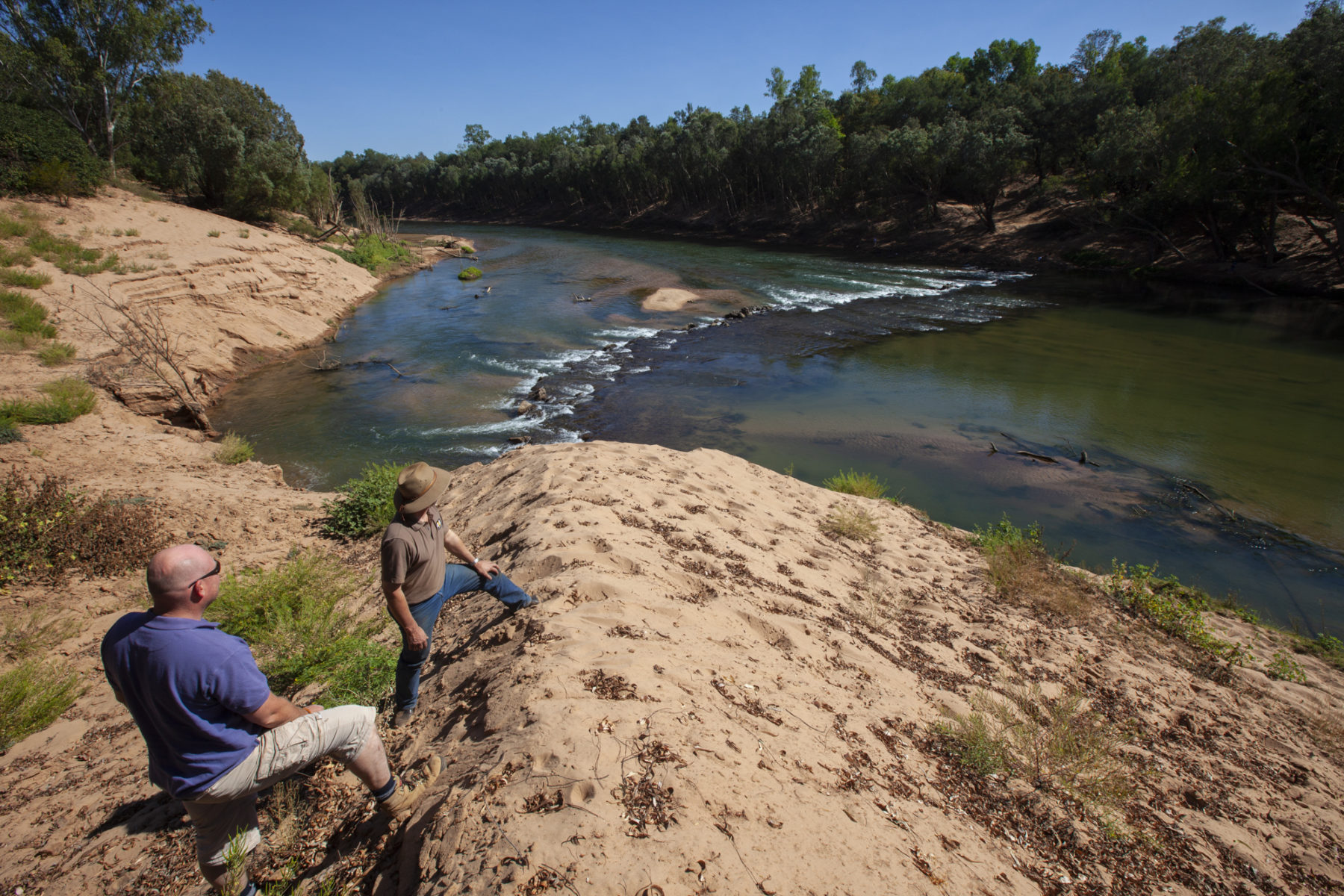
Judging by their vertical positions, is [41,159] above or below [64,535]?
above

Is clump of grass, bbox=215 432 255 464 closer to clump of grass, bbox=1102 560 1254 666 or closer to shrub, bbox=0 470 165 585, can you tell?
shrub, bbox=0 470 165 585

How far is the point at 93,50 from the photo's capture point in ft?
96.6

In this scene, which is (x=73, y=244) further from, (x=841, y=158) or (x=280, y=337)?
(x=841, y=158)

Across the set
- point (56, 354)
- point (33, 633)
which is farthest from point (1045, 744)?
point (56, 354)

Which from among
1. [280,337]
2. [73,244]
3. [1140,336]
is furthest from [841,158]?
[73,244]

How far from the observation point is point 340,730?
3.11m

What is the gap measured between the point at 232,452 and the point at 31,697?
7.28 m

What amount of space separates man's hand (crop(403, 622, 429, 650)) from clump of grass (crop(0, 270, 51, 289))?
1904cm

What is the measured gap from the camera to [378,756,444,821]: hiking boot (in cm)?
322

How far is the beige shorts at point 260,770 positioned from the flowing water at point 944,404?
30.2 feet

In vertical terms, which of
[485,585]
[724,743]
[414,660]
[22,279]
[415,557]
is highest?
[22,279]

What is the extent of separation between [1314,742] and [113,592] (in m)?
11.2

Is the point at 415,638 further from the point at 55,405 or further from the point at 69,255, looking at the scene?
the point at 69,255

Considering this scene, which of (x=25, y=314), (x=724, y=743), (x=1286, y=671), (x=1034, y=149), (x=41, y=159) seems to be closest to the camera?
(x=724, y=743)
